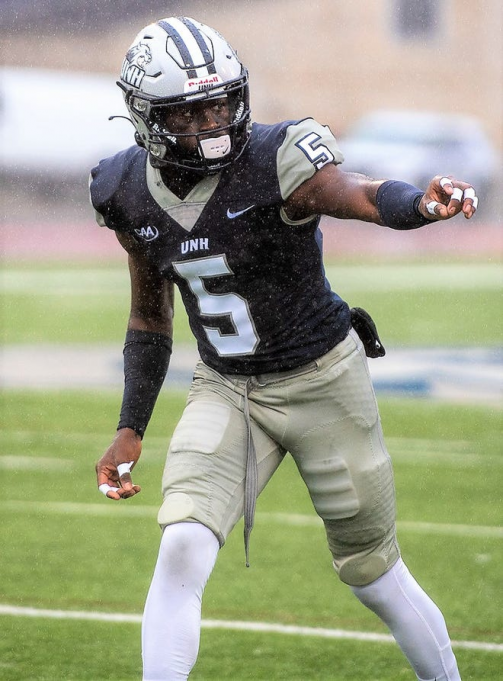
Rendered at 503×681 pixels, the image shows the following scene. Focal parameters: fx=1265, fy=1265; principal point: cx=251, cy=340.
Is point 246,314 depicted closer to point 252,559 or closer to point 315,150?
point 315,150

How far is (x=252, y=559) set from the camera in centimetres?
473

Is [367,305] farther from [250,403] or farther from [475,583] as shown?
[250,403]

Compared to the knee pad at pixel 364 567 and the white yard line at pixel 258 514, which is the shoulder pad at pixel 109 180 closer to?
the knee pad at pixel 364 567

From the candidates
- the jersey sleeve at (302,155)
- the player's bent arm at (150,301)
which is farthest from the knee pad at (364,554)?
the jersey sleeve at (302,155)

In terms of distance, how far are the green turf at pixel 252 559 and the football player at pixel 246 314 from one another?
74 cm

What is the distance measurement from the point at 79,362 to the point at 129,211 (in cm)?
724

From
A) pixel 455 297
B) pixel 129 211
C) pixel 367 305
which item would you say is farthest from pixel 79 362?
pixel 129 211

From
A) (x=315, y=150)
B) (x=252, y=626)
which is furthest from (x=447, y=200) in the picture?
(x=252, y=626)

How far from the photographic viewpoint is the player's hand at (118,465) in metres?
2.96

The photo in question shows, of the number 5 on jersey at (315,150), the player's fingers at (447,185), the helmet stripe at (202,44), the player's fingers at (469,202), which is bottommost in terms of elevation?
the number 5 on jersey at (315,150)

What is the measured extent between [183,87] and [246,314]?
53cm

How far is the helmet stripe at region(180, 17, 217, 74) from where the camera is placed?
2.81 meters

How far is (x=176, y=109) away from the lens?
2850mm

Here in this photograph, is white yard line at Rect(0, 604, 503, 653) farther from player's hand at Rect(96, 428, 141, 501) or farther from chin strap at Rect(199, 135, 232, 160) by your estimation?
chin strap at Rect(199, 135, 232, 160)
